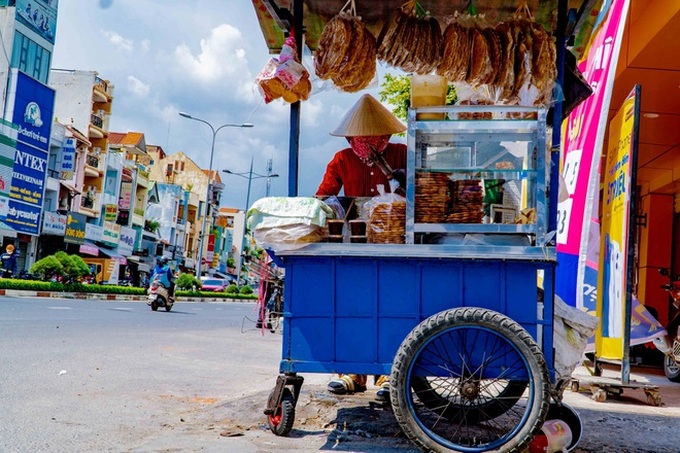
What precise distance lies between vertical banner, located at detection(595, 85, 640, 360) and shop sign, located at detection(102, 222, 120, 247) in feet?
145

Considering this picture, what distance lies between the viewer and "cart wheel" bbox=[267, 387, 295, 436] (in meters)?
3.94

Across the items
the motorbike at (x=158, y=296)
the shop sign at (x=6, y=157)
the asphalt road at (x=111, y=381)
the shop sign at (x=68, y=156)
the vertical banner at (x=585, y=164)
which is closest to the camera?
the asphalt road at (x=111, y=381)

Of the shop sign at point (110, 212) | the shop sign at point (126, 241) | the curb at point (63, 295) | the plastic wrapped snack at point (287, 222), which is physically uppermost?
the shop sign at point (110, 212)

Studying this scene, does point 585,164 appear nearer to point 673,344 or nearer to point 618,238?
point 618,238

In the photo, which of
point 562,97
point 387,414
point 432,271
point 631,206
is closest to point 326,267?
point 432,271

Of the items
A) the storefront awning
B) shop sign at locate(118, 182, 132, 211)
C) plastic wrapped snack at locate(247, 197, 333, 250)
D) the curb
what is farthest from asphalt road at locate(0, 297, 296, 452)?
shop sign at locate(118, 182, 132, 211)

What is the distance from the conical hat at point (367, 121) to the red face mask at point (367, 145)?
0.30 feet

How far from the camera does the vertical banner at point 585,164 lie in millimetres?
6188

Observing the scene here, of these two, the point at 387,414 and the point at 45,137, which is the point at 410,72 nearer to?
the point at 387,414

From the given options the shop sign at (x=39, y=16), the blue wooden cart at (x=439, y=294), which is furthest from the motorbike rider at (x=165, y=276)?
the shop sign at (x=39, y=16)

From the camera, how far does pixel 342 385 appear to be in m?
5.49

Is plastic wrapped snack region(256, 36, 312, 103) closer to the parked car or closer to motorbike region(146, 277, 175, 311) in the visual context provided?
motorbike region(146, 277, 175, 311)

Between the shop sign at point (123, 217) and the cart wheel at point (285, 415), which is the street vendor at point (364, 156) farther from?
the shop sign at point (123, 217)

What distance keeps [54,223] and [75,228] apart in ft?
9.49
